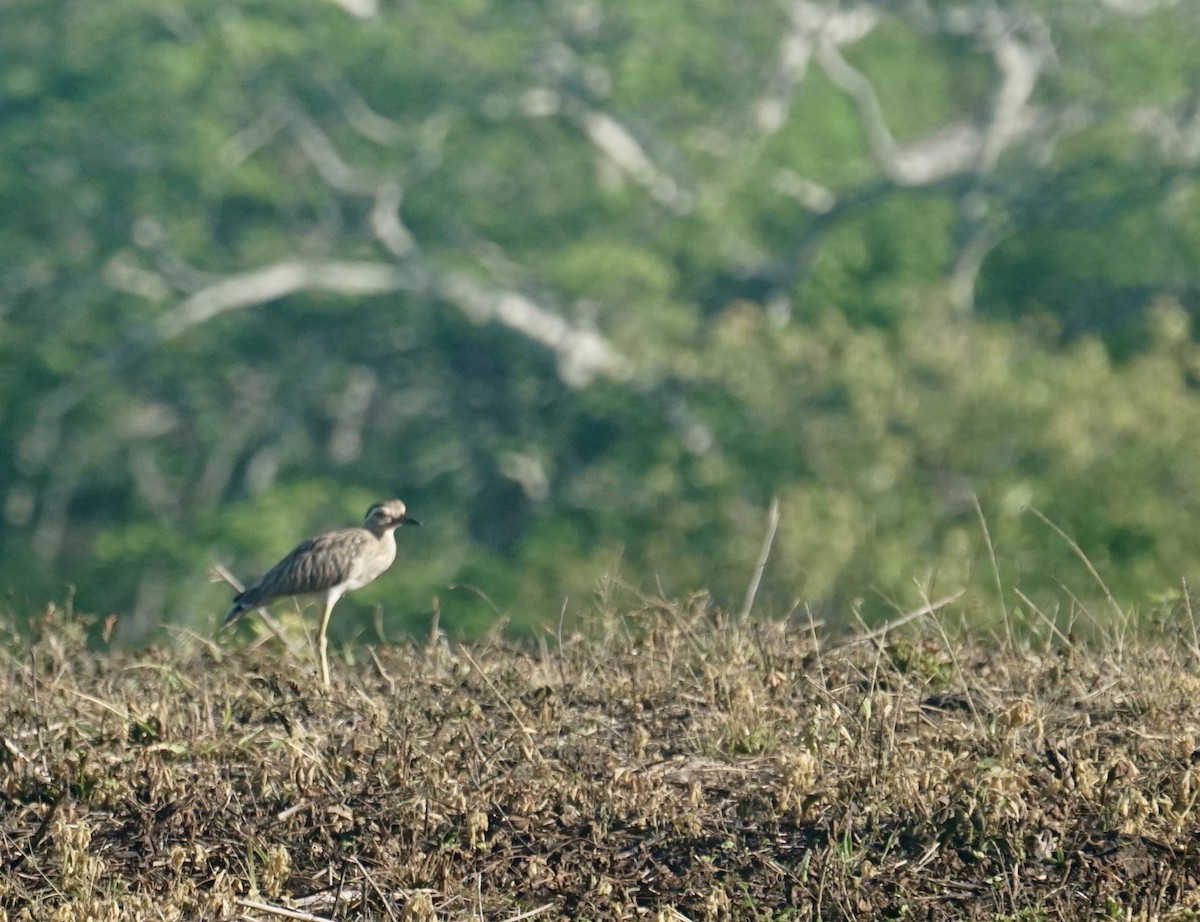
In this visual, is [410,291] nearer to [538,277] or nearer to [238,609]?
[538,277]

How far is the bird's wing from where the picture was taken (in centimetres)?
846

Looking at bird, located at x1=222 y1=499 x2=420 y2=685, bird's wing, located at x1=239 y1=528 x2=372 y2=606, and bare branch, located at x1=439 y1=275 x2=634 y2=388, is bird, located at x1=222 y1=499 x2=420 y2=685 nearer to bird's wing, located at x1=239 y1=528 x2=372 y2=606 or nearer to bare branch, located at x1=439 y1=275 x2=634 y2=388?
bird's wing, located at x1=239 y1=528 x2=372 y2=606

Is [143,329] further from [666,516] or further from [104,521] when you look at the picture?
[666,516]

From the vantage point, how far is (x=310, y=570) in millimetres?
8500

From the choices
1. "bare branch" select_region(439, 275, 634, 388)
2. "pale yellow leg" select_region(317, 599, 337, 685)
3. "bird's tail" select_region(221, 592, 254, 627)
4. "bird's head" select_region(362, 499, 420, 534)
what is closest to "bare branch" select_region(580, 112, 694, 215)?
"bare branch" select_region(439, 275, 634, 388)

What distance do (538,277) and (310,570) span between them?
20.6m

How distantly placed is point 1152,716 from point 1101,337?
69.8 ft

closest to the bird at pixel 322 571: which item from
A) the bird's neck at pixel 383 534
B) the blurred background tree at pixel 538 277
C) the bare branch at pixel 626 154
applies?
the bird's neck at pixel 383 534

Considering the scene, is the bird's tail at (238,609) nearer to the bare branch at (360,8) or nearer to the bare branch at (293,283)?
the bare branch at (293,283)

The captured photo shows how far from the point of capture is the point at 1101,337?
87.8 feet

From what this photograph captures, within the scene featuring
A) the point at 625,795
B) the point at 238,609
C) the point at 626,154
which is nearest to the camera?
the point at 625,795

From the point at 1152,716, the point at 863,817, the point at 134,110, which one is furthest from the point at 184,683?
the point at 134,110

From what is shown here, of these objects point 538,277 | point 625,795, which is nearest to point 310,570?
point 625,795

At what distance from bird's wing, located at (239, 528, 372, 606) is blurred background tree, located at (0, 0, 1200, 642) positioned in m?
14.7
